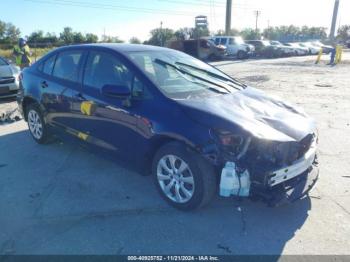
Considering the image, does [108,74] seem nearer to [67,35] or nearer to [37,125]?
[37,125]

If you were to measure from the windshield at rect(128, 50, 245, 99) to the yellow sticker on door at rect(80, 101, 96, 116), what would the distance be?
2.59 ft

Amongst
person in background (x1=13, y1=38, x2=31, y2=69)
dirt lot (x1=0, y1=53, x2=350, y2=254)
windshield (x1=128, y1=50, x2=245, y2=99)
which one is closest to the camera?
dirt lot (x1=0, y1=53, x2=350, y2=254)

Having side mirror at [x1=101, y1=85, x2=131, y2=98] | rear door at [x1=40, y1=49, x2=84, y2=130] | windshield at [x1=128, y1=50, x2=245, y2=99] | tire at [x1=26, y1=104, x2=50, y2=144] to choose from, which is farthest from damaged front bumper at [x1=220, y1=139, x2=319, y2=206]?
tire at [x1=26, y1=104, x2=50, y2=144]

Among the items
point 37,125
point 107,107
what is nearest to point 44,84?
point 37,125

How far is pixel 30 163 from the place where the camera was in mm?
A: 4789

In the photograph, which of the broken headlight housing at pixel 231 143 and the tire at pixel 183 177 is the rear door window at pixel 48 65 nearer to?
the tire at pixel 183 177

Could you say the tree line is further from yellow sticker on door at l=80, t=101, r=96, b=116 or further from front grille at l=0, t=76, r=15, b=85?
yellow sticker on door at l=80, t=101, r=96, b=116

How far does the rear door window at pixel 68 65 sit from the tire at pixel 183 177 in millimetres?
1812

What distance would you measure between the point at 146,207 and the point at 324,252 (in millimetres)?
1798

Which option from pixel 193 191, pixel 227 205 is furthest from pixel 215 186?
pixel 227 205

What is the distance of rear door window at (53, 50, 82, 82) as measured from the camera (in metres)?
4.44

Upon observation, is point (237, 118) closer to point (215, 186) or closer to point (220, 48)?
point (215, 186)

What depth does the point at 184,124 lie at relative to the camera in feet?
10.5

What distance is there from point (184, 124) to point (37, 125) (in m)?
3.29
